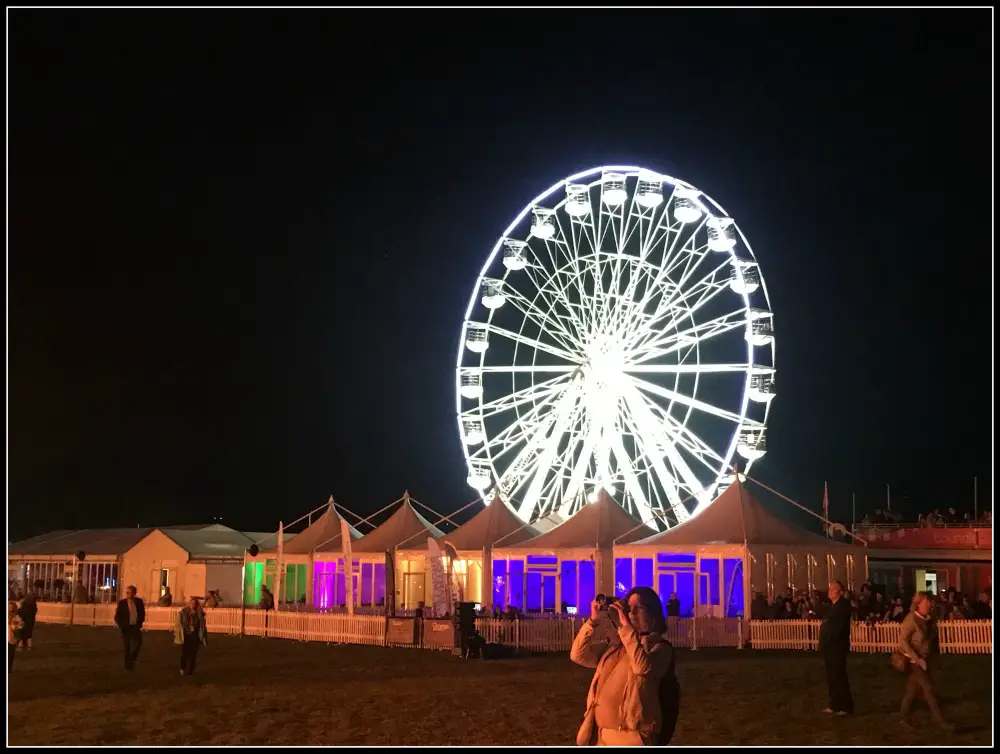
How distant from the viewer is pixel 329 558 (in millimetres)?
31922

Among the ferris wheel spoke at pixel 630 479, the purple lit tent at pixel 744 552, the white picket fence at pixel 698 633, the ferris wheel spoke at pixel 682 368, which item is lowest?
the white picket fence at pixel 698 633

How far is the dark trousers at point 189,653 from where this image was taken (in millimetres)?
15850

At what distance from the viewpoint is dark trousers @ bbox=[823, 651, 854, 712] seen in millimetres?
11508

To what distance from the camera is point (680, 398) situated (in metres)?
27.0

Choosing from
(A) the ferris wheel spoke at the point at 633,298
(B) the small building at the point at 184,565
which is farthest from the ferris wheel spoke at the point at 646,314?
(B) the small building at the point at 184,565

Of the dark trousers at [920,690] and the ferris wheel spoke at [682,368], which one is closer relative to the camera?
the dark trousers at [920,690]

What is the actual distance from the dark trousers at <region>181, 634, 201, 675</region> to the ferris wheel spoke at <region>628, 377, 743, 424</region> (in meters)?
14.1

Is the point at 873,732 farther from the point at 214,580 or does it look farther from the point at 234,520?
the point at 234,520

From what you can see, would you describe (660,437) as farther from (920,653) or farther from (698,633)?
(920,653)

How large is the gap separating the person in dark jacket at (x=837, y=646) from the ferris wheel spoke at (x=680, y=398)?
50.8 feet

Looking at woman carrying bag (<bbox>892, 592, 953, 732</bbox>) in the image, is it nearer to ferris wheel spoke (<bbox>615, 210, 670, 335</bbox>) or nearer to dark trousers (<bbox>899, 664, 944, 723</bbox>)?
dark trousers (<bbox>899, 664, 944, 723</bbox>)

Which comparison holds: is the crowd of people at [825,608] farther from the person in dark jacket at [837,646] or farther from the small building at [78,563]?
the small building at [78,563]

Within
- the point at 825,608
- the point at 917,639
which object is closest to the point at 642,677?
the point at 917,639

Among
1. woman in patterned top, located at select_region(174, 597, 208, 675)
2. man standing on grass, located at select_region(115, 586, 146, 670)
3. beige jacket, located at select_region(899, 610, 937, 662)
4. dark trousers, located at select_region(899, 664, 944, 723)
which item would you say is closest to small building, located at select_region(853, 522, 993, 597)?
man standing on grass, located at select_region(115, 586, 146, 670)
